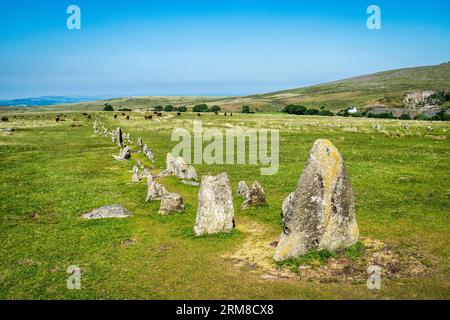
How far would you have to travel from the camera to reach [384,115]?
394 ft

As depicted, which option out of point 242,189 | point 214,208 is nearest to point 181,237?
point 214,208

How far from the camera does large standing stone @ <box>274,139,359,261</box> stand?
1393 cm

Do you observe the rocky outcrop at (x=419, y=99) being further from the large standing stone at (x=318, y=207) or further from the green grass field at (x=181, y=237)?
the large standing stone at (x=318, y=207)

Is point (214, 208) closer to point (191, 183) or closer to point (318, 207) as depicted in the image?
point (318, 207)

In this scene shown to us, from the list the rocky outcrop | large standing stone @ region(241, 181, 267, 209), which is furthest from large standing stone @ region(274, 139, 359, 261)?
the rocky outcrop

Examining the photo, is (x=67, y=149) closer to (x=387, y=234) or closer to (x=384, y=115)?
(x=387, y=234)

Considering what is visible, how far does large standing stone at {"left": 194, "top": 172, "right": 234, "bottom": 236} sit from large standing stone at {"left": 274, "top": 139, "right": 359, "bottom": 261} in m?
3.78

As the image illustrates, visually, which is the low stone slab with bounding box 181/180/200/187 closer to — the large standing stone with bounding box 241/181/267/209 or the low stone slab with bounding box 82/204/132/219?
the large standing stone with bounding box 241/181/267/209

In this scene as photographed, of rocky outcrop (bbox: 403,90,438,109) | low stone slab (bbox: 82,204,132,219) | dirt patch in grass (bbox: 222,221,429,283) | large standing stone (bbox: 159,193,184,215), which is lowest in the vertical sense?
dirt patch in grass (bbox: 222,221,429,283)

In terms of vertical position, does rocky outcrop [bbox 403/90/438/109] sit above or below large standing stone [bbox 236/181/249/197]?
above

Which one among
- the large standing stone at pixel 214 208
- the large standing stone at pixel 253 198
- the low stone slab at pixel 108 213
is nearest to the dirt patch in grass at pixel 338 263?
the large standing stone at pixel 214 208

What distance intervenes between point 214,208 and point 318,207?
5.28m

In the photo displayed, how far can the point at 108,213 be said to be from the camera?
68.1 ft

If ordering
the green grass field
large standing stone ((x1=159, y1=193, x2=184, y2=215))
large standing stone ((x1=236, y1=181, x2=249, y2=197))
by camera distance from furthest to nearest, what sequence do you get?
1. large standing stone ((x1=236, y1=181, x2=249, y2=197))
2. large standing stone ((x1=159, y1=193, x2=184, y2=215))
3. the green grass field
